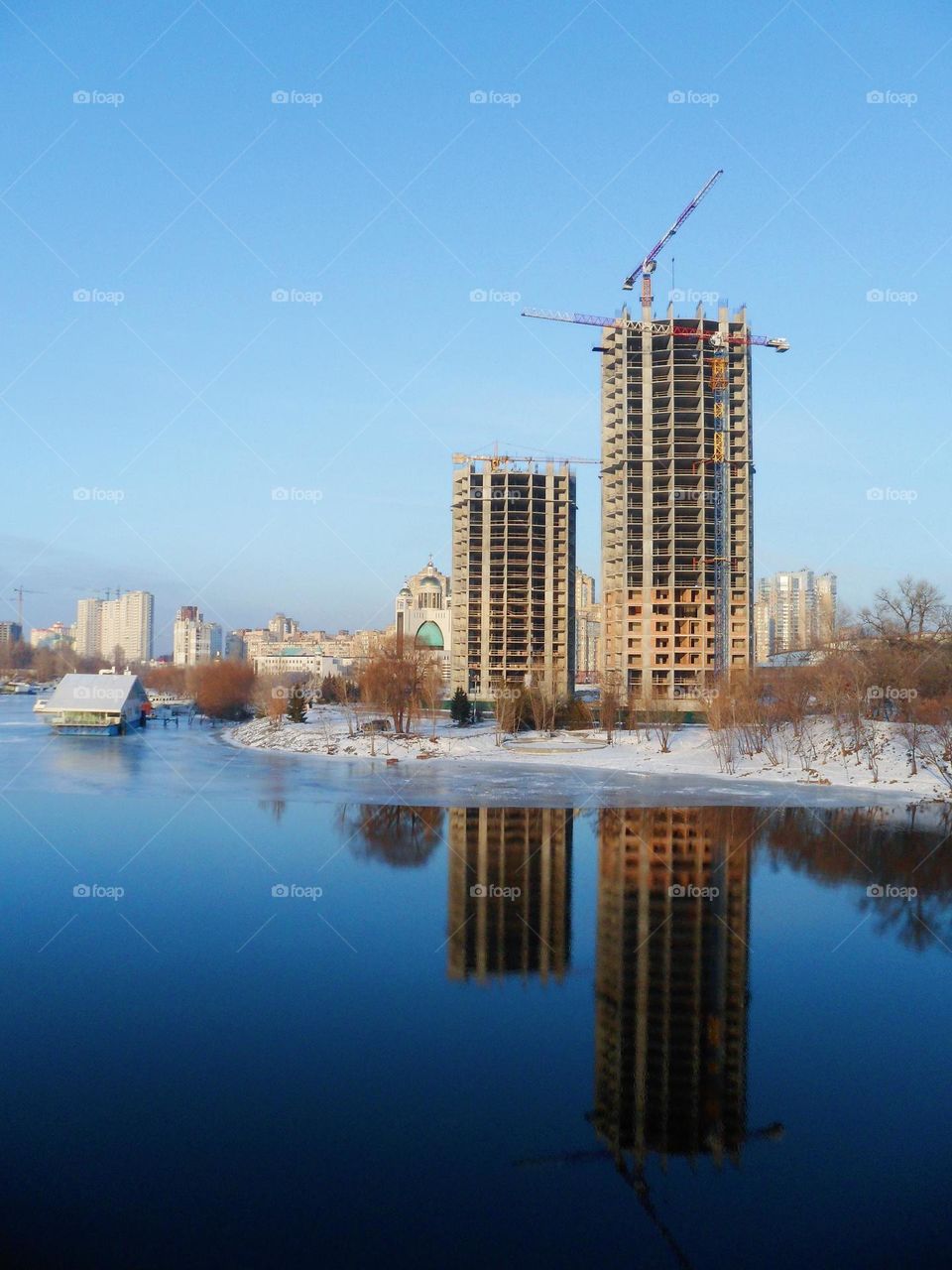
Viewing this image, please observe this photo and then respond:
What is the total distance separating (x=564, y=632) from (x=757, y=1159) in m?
67.4

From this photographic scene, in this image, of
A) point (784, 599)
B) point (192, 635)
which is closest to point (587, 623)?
point (784, 599)

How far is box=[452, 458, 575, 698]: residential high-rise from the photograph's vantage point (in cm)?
7188

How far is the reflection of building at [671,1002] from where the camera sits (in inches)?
246

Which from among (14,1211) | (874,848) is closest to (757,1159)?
(14,1211)

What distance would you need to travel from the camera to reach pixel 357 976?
887 cm

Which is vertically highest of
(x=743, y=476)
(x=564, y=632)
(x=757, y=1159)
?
(x=743, y=476)

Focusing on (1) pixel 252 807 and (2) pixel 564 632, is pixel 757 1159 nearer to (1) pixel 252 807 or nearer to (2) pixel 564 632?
(1) pixel 252 807

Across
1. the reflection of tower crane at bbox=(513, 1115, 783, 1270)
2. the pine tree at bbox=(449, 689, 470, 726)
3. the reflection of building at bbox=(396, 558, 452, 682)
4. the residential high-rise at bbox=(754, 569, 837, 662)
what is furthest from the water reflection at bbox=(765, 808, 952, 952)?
the residential high-rise at bbox=(754, 569, 837, 662)

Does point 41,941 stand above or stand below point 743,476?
below

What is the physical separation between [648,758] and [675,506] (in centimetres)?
3320

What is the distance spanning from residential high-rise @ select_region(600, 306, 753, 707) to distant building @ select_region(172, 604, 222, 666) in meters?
67.4

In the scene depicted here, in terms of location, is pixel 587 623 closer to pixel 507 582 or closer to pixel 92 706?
pixel 507 582

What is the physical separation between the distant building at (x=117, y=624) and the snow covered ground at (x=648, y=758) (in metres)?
78.7

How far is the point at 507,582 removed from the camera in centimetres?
7194
